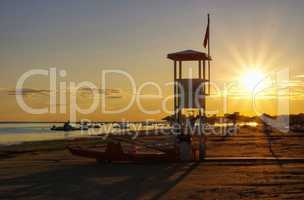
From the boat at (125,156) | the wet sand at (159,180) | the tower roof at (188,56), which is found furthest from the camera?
the tower roof at (188,56)

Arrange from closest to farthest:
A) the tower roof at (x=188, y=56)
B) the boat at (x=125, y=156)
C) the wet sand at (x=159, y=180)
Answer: the wet sand at (x=159, y=180)
the boat at (x=125, y=156)
the tower roof at (x=188, y=56)

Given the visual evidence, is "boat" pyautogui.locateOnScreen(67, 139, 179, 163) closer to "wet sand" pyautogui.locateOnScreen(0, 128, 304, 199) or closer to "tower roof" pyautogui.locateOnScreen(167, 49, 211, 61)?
"wet sand" pyautogui.locateOnScreen(0, 128, 304, 199)

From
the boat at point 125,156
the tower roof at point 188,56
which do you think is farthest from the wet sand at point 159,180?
the tower roof at point 188,56

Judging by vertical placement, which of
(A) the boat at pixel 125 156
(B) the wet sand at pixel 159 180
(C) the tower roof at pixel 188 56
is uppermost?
(C) the tower roof at pixel 188 56

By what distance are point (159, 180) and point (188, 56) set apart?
9.41 metres

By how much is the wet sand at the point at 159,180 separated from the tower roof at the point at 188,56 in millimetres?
5175

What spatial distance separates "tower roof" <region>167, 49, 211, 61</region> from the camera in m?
26.7

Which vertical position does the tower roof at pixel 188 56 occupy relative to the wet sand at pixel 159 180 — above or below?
above

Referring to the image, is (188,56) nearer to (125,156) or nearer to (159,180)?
(125,156)

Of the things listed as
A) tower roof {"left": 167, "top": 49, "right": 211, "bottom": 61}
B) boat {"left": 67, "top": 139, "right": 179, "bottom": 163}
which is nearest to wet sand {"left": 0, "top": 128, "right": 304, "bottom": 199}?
boat {"left": 67, "top": 139, "right": 179, "bottom": 163}

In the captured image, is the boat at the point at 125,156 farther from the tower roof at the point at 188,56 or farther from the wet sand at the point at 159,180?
the tower roof at the point at 188,56

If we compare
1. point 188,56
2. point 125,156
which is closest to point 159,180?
point 125,156

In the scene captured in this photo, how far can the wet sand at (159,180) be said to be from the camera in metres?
16.0

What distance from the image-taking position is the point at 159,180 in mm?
19312
